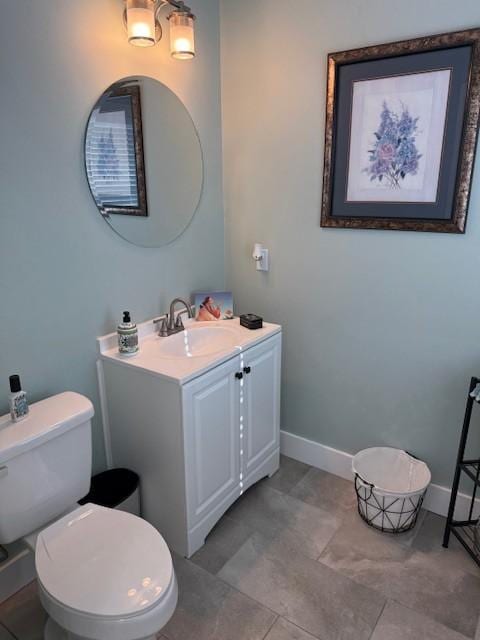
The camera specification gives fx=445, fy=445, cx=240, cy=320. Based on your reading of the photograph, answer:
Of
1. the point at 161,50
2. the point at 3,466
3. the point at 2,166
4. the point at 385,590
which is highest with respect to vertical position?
the point at 161,50

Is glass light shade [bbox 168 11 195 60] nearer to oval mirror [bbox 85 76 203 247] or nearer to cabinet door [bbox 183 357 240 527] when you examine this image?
oval mirror [bbox 85 76 203 247]

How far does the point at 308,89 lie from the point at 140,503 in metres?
1.99

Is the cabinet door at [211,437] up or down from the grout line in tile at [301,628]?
up

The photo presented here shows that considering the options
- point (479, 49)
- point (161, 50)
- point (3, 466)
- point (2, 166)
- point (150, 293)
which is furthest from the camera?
point (150, 293)

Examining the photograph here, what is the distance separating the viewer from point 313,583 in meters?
1.73

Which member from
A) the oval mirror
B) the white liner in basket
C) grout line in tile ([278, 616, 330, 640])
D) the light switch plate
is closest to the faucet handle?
the oval mirror

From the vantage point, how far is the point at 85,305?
70.7 inches

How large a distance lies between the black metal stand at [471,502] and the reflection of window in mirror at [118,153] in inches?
62.7

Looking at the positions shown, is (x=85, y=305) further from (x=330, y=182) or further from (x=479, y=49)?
(x=479, y=49)

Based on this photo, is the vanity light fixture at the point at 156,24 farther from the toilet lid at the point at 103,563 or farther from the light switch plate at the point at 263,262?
the toilet lid at the point at 103,563

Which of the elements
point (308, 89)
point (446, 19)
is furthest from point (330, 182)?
point (446, 19)

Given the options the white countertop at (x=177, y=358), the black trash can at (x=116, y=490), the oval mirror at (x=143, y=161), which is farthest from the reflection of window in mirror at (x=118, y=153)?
the black trash can at (x=116, y=490)

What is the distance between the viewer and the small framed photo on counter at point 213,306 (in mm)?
2266

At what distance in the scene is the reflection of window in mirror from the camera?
5.68 feet
